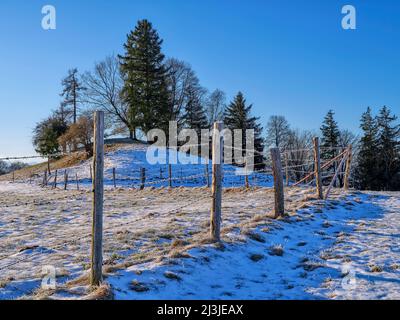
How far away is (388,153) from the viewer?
40406 millimetres

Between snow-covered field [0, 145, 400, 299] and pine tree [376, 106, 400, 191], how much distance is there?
98.6ft

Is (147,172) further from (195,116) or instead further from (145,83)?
(195,116)

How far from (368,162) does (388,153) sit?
270cm

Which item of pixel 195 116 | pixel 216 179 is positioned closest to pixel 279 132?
pixel 195 116

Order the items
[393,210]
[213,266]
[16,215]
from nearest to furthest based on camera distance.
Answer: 1. [213,266]
2. [393,210]
3. [16,215]

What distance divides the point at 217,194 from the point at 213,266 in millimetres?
1566

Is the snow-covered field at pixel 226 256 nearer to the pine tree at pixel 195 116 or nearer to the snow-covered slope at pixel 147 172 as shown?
the snow-covered slope at pixel 147 172

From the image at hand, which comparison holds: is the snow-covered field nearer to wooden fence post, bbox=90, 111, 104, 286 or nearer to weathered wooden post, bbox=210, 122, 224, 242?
weathered wooden post, bbox=210, 122, 224, 242

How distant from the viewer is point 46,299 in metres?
4.24

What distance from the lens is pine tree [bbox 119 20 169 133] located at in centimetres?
4350

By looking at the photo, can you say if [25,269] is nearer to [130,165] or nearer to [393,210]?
[393,210]

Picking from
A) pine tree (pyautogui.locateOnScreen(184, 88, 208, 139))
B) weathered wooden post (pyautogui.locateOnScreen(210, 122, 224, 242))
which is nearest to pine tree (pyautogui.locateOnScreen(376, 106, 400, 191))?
pine tree (pyautogui.locateOnScreen(184, 88, 208, 139))

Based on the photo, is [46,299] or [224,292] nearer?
[46,299]
